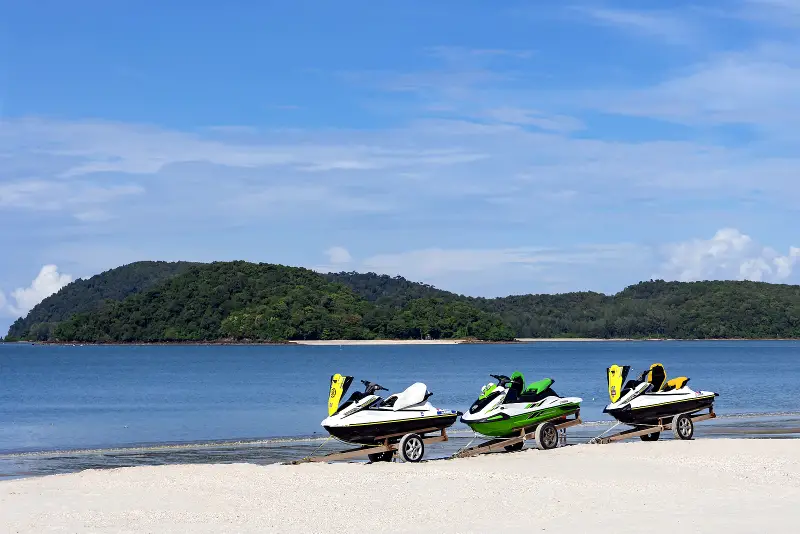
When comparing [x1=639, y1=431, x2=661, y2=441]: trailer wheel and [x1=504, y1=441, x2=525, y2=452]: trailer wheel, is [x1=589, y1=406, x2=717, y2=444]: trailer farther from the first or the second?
[x1=504, y1=441, x2=525, y2=452]: trailer wheel

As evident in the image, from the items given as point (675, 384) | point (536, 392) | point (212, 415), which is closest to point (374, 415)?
point (536, 392)

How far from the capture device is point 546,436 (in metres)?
20.7

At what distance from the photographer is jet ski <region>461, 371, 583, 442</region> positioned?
20047 millimetres

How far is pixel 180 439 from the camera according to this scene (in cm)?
3117

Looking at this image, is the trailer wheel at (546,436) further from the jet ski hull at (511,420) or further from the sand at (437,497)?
the sand at (437,497)

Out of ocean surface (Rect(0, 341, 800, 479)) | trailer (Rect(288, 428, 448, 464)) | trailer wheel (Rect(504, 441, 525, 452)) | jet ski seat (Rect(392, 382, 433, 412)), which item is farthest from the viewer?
ocean surface (Rect(0, 341, 800, 479))

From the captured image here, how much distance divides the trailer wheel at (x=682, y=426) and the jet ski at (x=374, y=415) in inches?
214

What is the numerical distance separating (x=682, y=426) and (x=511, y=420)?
4.37 meters

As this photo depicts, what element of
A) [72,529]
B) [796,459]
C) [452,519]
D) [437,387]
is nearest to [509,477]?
[452,519]

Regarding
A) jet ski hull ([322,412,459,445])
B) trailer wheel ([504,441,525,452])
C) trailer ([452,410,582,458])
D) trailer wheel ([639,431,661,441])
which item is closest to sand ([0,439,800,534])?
jet ski hull ([322,412,459,445])

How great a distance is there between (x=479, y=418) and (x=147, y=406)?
108 feet

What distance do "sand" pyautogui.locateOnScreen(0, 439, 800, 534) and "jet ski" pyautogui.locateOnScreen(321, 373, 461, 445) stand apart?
2.46ft

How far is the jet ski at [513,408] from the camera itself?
65.8 feet

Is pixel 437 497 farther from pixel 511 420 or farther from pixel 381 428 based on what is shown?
pixel 511 420
